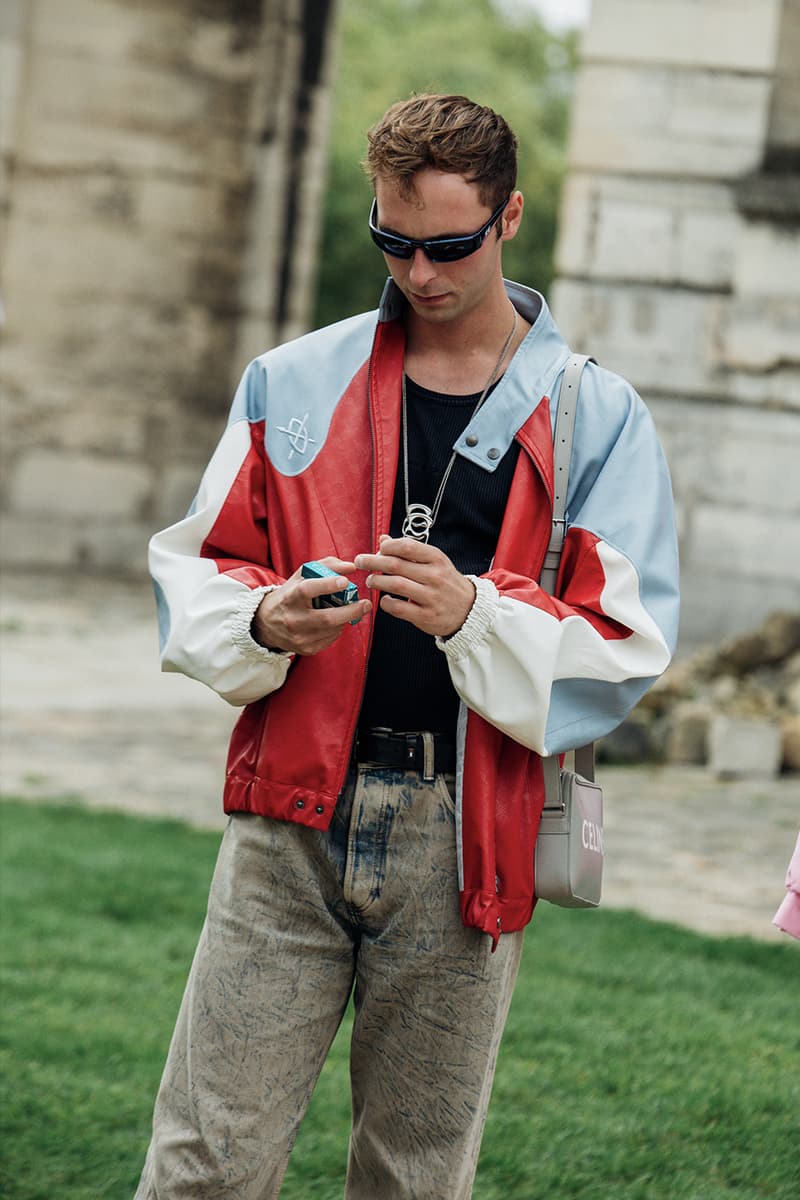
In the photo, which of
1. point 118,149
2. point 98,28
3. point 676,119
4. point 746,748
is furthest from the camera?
point 118,149

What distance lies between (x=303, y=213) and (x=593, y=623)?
12.6 meters

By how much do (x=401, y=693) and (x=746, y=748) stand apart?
6.07 meters

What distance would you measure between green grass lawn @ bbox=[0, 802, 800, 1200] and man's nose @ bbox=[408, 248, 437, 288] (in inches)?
84.3

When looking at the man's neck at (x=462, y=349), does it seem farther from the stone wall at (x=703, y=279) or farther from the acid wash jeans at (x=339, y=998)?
the stone wall at (x=703, y=279)

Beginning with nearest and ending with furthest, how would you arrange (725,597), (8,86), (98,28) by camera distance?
(725,597) → (8,86) → (98,28)

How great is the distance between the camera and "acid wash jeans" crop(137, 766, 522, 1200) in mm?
2697

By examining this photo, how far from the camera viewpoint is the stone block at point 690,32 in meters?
9.55

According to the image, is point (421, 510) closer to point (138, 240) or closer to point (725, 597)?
→ point (725, 597)

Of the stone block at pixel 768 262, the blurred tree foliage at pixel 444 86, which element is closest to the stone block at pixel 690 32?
the stone block at pixel 768 262

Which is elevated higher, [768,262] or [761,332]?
[768,262]

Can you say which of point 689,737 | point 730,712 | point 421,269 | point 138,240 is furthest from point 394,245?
point 138,240

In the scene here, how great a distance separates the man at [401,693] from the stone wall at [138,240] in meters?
11.6

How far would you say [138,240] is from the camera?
46.6 ft

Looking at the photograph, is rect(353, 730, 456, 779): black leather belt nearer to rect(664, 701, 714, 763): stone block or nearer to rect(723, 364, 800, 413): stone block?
rect(664, 701, 714, 763): stone block
